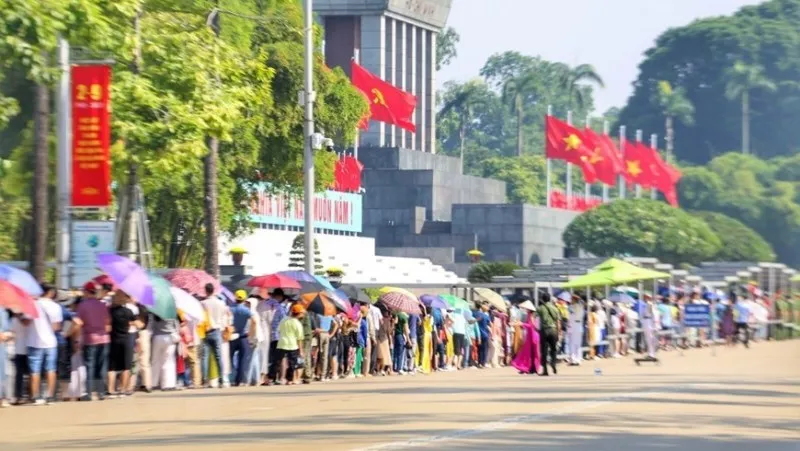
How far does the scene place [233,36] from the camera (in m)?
40.8

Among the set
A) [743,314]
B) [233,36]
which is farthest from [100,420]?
[743,314]

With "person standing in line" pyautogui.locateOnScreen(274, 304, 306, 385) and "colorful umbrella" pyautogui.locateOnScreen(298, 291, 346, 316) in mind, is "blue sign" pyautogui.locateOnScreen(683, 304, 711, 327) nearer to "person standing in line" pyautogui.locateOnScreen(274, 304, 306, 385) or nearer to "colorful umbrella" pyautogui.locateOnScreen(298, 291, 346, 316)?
"colorful umbrella" pyautogui.locateOnScreen(298, 291, 346, 316)

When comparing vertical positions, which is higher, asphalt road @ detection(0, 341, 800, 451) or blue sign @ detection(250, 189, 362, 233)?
blue sign @ detection(250, 189, 362, 233)

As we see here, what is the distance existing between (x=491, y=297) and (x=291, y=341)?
1242 centimetres

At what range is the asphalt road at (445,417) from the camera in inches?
705

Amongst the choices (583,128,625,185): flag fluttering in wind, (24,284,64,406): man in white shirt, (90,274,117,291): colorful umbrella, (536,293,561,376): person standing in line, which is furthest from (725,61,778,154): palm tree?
(24,284,64,406): man in white shirt

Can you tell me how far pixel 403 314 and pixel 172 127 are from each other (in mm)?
7017

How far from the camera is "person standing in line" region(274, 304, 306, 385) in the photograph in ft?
103

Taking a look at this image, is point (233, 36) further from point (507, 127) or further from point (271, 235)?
point (507, 127)

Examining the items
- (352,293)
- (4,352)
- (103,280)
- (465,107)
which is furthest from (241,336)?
(465,107)

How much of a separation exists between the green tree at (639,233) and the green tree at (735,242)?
176 inches

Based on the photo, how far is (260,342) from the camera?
103ft

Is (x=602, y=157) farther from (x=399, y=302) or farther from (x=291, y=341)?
(x=291, y=341)

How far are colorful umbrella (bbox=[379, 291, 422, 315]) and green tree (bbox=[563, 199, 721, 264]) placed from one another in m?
54.0
